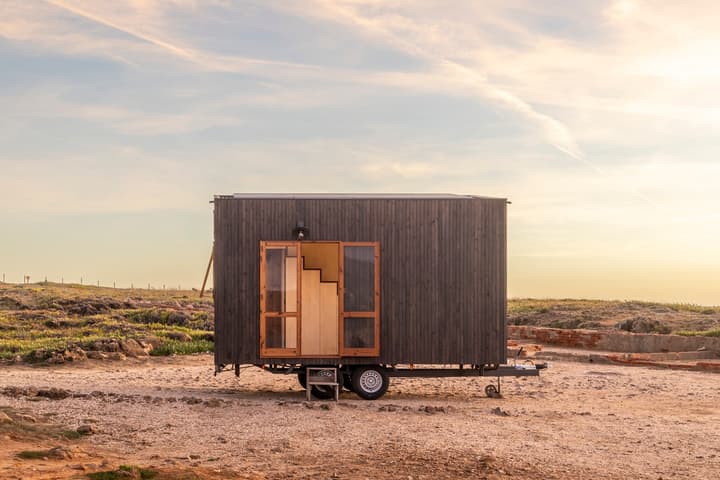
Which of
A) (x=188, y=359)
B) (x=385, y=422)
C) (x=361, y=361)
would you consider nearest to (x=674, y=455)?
(x=385, y=422)

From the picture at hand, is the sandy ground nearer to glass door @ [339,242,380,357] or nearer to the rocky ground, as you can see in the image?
glass door @ [339,242,380,357]

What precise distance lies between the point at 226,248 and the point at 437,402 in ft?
15.7

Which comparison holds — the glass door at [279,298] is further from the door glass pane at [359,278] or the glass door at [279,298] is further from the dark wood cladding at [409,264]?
the door glass pane at [359,278]

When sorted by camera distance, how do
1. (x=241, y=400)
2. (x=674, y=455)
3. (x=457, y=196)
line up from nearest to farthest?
(x=674, y=455) < (x=241, y=400) < (x=457, y=196)

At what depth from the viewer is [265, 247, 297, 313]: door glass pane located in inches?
605

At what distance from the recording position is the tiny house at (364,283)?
1534cm

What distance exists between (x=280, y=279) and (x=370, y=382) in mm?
2527

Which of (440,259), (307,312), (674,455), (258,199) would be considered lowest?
(674,455)

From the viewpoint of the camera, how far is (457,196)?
15.8 meters

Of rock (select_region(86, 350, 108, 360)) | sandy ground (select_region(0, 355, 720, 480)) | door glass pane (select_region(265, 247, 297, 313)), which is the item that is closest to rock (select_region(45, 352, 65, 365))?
rock (select_region(86, 350, 108, 360))

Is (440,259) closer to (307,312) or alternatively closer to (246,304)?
(307,312)

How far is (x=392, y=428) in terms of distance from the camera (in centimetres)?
1206

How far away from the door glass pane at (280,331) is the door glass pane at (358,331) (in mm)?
957

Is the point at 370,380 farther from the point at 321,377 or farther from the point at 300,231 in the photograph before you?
the point at 300,231
